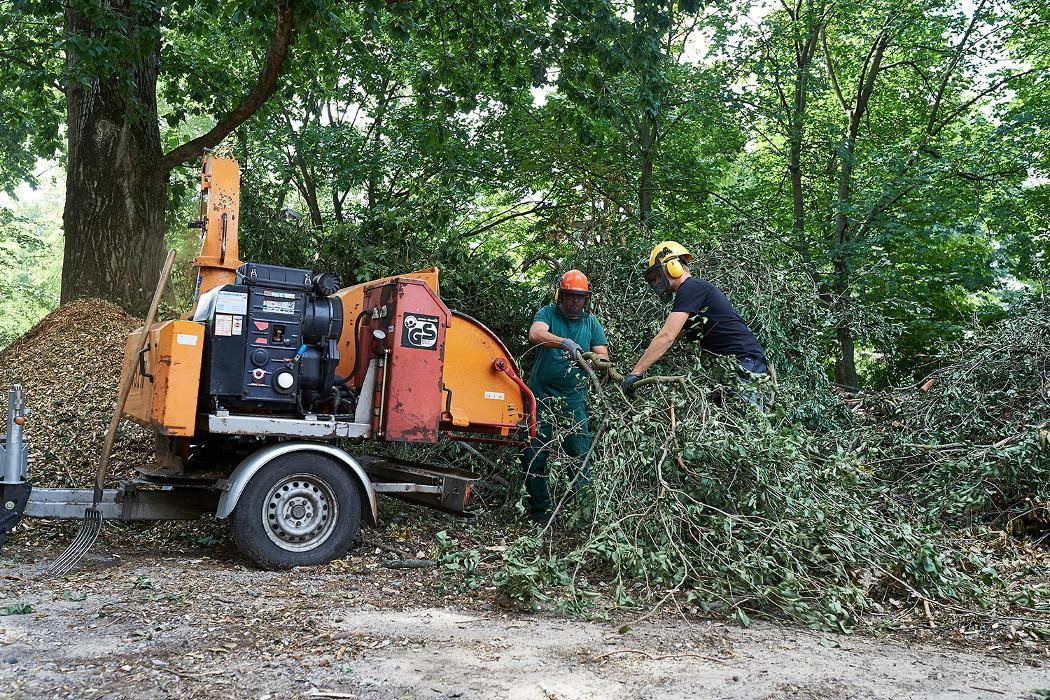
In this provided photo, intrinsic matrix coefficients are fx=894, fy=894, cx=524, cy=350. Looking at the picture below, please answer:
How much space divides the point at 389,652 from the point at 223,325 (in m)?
2.36

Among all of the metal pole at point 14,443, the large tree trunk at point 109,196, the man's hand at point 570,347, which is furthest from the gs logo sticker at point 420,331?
the large tree trunk at point 109,196

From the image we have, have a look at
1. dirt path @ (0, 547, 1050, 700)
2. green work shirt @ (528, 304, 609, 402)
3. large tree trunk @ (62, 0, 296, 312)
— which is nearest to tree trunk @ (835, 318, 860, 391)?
green work shirt @ (528, 304, 609, 402)

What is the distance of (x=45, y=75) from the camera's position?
28.9 feet

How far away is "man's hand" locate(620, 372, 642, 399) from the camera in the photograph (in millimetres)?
6273

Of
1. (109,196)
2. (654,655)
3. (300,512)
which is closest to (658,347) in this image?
(300,512)

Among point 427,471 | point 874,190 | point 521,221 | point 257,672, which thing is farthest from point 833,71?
point 257,672

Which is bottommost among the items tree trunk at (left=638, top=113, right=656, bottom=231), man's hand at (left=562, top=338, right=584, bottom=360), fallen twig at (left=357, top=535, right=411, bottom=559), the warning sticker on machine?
fallen twig at (left=357, top=535, right=411, bottom=559)

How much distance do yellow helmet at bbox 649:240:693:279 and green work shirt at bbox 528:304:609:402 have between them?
0.68 metres

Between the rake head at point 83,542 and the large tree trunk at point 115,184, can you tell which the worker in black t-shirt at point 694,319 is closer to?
the rake head at point 83,542

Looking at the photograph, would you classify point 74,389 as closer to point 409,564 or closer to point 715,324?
point 409,564

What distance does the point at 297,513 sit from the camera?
5441mm

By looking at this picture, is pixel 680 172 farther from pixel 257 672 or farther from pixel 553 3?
pixel 257 672

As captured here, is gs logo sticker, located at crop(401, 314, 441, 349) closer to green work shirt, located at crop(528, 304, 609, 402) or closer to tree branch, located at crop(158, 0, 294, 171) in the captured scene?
green work shirt, located at crop(528, 304, 609, 402)

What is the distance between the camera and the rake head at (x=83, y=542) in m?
5.25
